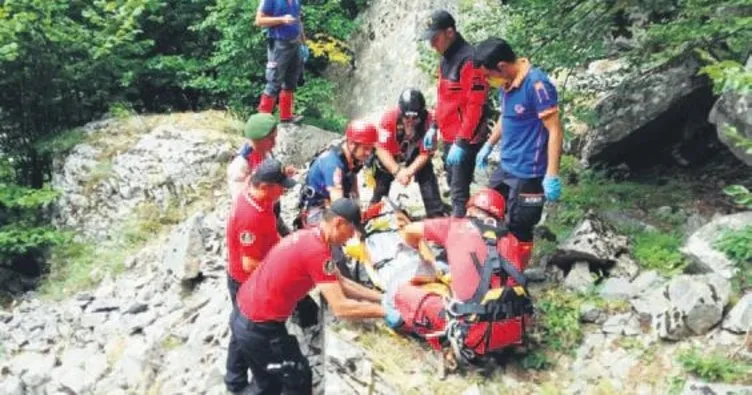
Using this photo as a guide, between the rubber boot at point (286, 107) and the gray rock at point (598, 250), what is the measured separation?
4520 millimetres

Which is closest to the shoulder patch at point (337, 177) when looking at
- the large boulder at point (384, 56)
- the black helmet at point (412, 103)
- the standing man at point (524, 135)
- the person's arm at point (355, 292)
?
the black helmet at point (412, 103)

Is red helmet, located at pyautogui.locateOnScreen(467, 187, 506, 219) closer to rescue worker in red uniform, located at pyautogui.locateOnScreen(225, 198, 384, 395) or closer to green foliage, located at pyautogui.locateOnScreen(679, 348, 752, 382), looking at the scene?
rescue worker in red uniform, located at pyautogui.locateOnScreen(225, 198, 384, 395)

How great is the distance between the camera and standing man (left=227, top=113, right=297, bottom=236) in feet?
21.7

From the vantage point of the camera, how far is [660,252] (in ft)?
23.6

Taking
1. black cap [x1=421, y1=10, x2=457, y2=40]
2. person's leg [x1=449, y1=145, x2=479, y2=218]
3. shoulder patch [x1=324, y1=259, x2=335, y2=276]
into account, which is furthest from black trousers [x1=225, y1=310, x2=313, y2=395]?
black cap [x1=421, y1=10, x2=457, y2=40]

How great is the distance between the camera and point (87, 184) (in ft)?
37.1

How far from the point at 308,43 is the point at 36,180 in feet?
15.4

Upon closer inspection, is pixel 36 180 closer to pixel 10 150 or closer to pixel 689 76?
pixel 10 150

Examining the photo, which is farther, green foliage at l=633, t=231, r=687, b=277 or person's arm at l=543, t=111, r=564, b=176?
green foliage at l=633, t=231, r=687, b=277

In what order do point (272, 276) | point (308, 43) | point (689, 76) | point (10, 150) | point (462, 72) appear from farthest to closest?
point (308, 43)
point (10, 150)
point (689, 76)
point (462, 72)
point (272, 276)

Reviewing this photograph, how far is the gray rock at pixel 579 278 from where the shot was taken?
703 centimetres

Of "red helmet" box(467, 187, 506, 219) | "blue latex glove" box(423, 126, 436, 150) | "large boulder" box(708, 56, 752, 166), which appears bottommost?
"red helmet" box(467, 187, 506, 219)

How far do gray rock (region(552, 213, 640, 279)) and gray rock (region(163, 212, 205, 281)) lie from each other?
386 cm

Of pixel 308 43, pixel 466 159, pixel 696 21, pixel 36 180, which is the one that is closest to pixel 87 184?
pixel 36 180
